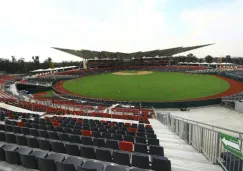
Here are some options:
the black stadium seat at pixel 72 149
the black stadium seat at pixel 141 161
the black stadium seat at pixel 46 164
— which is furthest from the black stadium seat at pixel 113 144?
the black stadium seat at pixel 46 164

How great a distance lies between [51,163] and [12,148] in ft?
7.10

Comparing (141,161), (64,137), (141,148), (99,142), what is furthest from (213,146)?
(64,137)

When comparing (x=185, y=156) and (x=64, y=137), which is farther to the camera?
(x=64, y=137)

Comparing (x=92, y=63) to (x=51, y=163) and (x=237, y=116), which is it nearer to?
(x=237, y=116)

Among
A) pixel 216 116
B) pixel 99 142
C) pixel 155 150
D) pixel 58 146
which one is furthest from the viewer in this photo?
pixel 216 116

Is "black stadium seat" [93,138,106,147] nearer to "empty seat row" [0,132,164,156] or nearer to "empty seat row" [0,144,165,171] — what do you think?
"empty seat row" [0,132,164,156]

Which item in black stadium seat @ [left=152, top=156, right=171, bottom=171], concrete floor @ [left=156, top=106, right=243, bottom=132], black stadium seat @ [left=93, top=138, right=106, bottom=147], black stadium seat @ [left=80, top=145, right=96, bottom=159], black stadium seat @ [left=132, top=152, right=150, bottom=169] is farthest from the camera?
concrete floor @ [left=156, top=106, right=243, bottom=132]

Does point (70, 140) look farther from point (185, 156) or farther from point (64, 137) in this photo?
point (185, 156)

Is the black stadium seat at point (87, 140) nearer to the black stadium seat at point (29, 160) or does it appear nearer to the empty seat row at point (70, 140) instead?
the empty seat row at point (70, 140)

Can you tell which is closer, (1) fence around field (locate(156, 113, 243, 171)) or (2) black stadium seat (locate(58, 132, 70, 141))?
(1) fence around field (locate(156, 113, 243, 171))

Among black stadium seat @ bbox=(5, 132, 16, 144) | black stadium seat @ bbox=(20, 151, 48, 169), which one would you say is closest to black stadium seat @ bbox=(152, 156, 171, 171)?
black stadium seat @ bbox=(20, 151, 48, 169)

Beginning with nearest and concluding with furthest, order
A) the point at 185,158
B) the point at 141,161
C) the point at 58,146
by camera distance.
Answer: the point at 141,161
the point at 185,158
the point at 58,146

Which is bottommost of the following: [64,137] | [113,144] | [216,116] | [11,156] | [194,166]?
[216,116]

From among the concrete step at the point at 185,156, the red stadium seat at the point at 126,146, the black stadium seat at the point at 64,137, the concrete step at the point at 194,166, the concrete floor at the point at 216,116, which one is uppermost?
the red stadium seat at the point at 126,146
